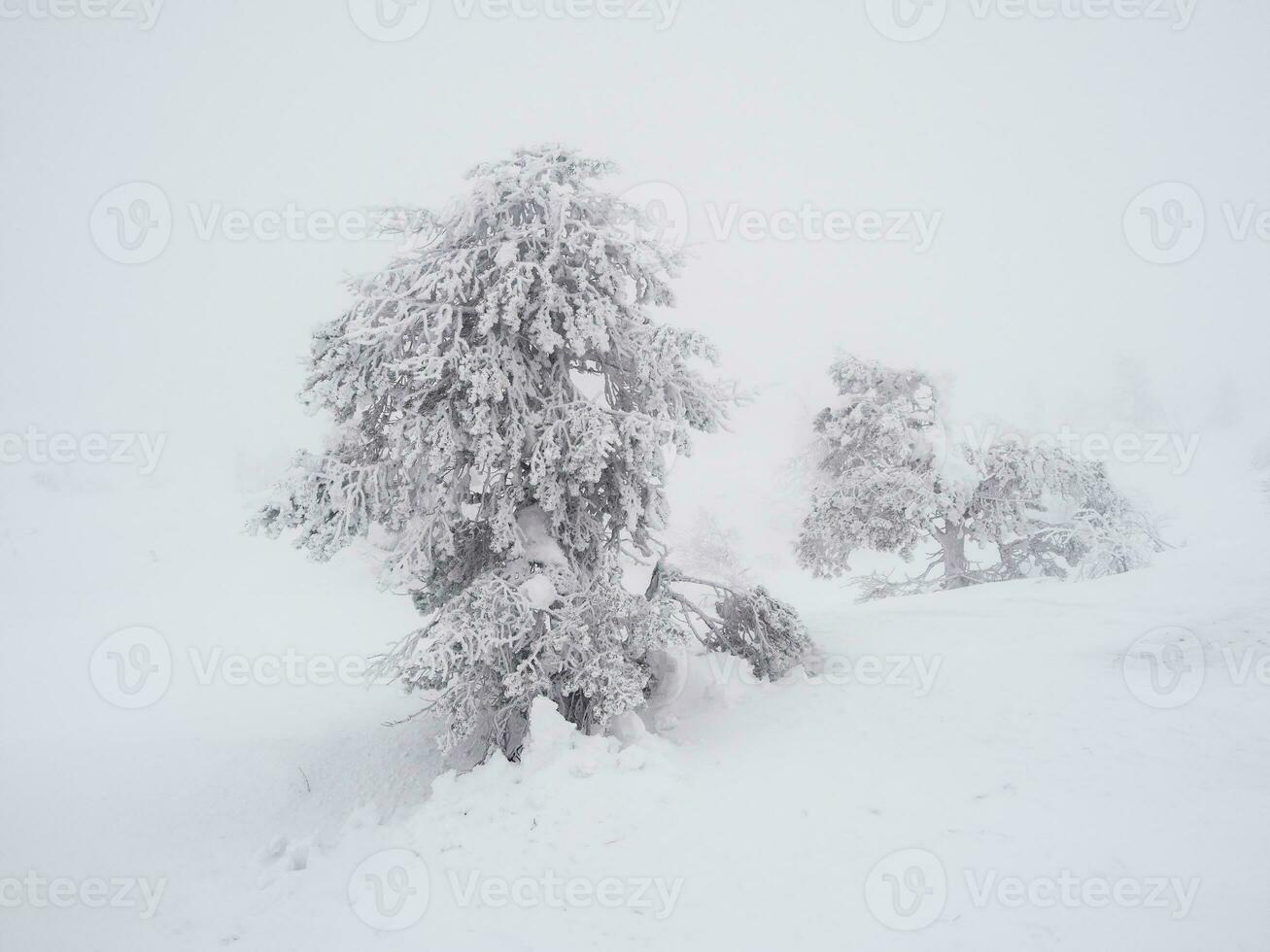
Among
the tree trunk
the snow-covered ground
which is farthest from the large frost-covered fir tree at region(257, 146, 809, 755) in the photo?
the tree trunk

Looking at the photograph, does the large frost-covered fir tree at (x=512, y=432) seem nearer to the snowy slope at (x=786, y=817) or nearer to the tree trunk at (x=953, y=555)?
the snowy slope at (x=786, y=817)

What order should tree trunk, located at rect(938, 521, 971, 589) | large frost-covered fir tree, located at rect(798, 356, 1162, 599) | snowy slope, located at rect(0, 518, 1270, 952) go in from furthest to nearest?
tree trunk, located at rect(938, 521, 971, 589)
large frost-covered fir tree, located at rect(798, 356, 1162, 599)
snowy slope, located at rect(0, 518, 1270, 952)

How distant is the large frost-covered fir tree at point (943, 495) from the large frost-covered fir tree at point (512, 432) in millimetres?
8625

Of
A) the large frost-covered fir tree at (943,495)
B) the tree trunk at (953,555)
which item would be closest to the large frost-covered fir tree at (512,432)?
the large frost-covered fir tree at (943,495)

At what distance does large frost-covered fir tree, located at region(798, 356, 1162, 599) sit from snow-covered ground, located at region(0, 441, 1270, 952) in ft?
12.3

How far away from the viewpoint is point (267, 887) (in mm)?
7336

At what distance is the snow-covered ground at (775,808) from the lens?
17.0ft

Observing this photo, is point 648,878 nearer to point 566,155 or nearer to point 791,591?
point 566,155

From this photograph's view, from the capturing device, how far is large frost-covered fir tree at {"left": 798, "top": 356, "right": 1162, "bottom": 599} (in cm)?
1681

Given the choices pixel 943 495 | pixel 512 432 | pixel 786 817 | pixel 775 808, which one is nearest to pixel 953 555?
pixel 943 495

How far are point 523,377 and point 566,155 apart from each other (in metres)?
3.41

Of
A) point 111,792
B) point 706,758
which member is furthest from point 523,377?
point 111,792

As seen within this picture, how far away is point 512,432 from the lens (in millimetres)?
9078

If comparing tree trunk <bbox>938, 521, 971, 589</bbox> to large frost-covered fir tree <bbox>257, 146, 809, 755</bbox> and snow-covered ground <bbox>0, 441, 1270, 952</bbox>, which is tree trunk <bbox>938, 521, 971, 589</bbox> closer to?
snow-covered ground <bbox>0, 441, 1270, 952</bbox>
